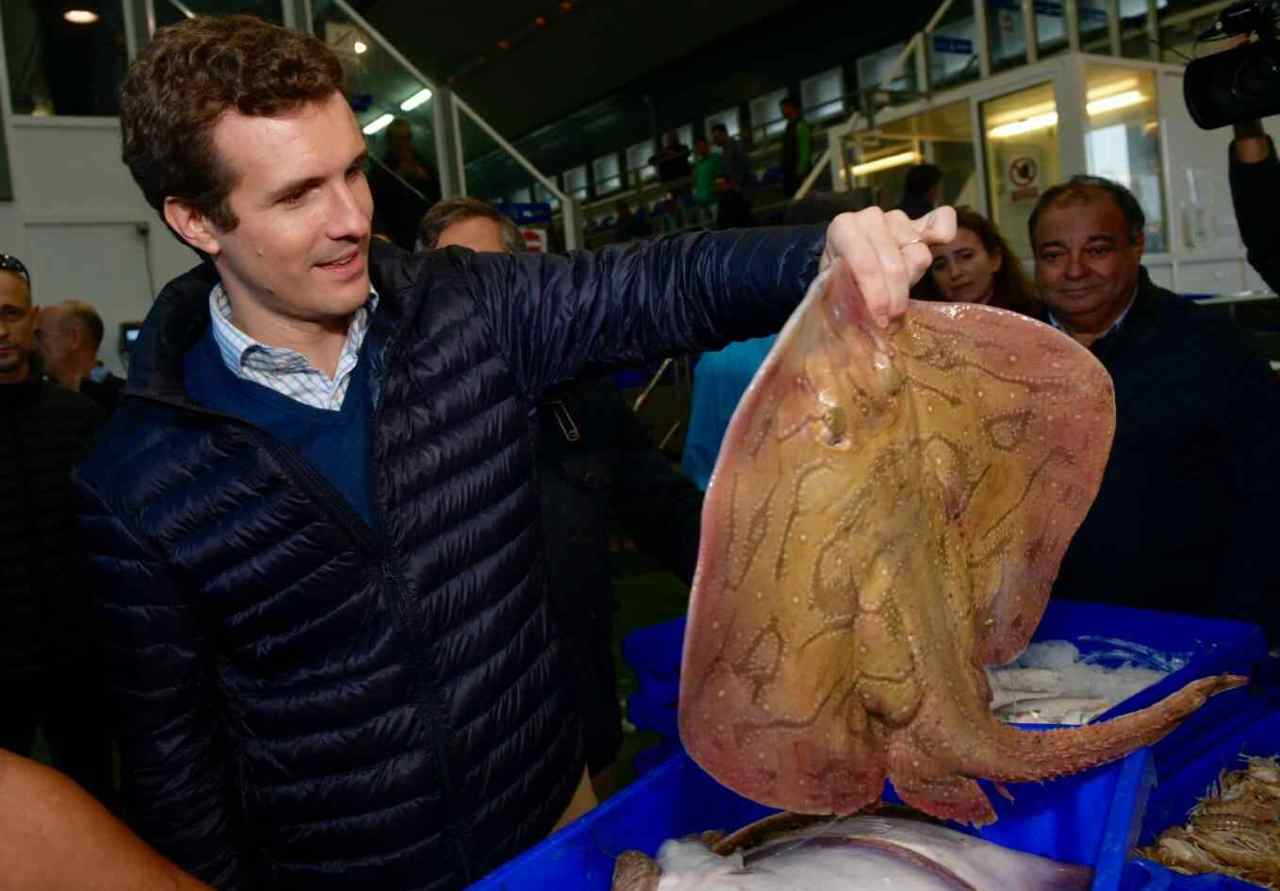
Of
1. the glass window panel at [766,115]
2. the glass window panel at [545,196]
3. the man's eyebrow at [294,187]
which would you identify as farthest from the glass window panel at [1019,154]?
the glass window panel at [766,115]

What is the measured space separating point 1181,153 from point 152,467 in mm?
10389

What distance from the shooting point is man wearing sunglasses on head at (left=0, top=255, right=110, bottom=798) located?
3.37 m

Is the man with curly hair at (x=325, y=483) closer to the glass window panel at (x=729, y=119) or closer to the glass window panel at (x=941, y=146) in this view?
the glass window panel at (x=941, y=146)

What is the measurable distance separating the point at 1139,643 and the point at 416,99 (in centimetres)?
976

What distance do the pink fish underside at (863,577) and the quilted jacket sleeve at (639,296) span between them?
0.86ft

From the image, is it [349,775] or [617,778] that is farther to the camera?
[617,778]

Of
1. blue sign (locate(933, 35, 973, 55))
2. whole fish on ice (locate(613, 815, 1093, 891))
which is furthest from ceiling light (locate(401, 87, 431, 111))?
whole fish on ice (locate(613, 815, 1093, 891))

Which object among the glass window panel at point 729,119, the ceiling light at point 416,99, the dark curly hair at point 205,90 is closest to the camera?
the dark curly hair at point 205,90

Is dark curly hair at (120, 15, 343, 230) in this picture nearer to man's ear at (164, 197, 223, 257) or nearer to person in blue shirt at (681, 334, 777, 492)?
man's ear at (164, 197, 223, 257)

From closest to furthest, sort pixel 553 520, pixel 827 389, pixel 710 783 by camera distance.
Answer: pixel 827 389
pixel 710 783
pixel 553 520

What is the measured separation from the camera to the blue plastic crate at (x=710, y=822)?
114 centimetres

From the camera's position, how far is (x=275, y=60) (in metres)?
1.42

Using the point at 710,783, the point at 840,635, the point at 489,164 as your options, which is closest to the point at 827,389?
the point at 840,635

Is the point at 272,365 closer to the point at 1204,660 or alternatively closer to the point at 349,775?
the point at 349,775
